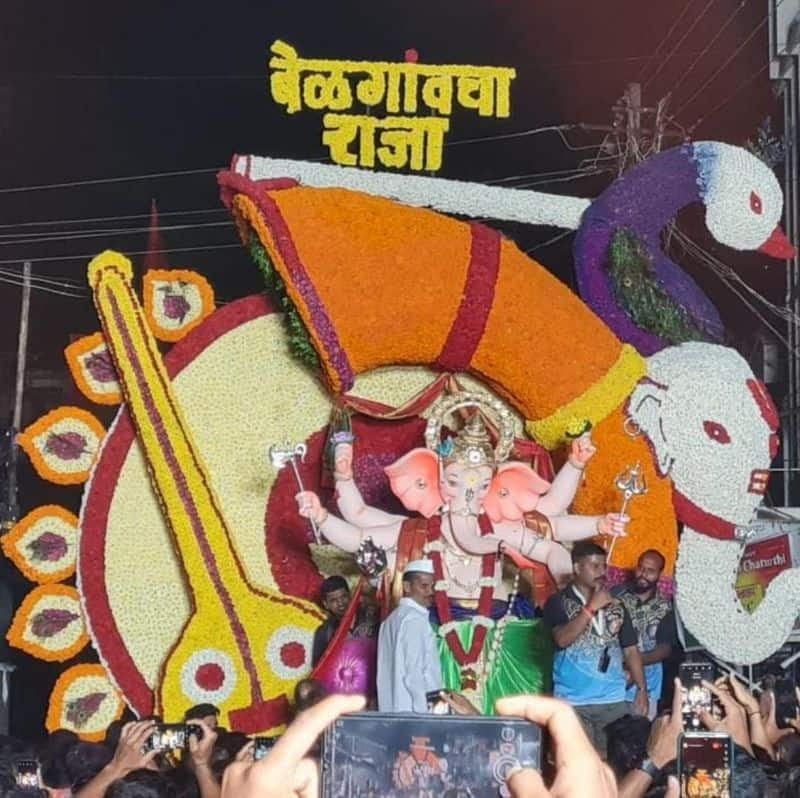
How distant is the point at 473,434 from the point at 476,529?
0.40 metres

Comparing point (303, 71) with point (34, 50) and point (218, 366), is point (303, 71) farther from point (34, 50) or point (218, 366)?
point (34, 50)

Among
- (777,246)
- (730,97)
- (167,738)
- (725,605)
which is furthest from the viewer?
(730,97)

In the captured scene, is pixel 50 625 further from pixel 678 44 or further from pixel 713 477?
pixel 678 44

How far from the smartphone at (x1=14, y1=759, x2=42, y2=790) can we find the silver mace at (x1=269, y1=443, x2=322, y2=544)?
3.72m

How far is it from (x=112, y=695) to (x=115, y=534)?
713 millimetres

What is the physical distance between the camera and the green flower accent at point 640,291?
802 centimetres

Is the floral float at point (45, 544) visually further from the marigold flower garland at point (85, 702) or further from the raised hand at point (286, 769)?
the raised hand at point (286, 769)

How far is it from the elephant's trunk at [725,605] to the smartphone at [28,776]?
4.76 meters

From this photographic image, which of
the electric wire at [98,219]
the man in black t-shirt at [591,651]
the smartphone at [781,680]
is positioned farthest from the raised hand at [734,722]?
the electric wire at [98,219]

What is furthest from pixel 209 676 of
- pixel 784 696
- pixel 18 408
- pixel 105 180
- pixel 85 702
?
pixel 18 408

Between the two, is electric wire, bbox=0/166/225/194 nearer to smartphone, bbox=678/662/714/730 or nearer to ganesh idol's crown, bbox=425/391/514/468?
ganesh idol's crown, bbox=425/391/514/468

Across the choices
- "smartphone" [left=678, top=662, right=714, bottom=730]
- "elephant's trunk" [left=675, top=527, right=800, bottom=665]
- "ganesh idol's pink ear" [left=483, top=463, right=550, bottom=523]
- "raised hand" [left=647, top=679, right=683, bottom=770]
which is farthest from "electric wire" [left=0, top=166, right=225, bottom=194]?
"raised hand" [left=647, top=679, right=683, bottom=770]

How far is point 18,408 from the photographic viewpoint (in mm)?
13617

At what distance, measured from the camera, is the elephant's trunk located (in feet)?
25.9
